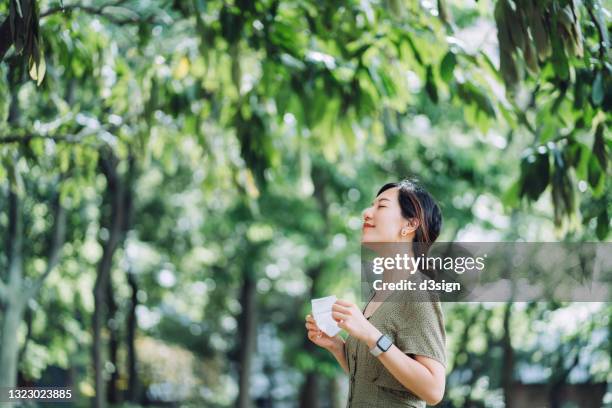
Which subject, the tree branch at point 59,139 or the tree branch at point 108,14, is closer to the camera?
the tree branch at point 108,14

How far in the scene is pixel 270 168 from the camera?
215 inches

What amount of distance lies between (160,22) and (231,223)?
6980 millimetres

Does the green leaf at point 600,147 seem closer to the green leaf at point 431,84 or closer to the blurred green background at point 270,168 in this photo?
the blurred green background at point 270,168

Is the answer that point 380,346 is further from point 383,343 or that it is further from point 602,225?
point 602,225

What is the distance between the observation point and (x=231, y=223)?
11.6 meters

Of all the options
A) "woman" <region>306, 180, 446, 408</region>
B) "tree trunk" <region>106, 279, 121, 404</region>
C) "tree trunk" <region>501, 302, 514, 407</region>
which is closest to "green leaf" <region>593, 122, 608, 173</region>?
"woman" <region>306, 180, 446, 408</region>

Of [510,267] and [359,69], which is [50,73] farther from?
[510,267]

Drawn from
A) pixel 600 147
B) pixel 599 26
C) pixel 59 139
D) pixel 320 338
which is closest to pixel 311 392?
pixel 59 139

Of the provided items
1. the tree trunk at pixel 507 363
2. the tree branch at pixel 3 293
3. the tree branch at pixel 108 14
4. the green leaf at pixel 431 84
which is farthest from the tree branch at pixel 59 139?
the tree trunk at pixel 507 363

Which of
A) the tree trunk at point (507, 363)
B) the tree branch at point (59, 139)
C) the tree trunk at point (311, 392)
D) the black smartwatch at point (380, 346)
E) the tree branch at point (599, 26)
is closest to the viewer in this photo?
the black smartwatch at point (380, 346)

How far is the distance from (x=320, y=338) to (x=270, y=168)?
3.14 m

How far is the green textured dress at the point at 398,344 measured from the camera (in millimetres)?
2135

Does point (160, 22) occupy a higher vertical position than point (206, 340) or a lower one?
higher

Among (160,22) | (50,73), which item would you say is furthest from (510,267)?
(50,73)
